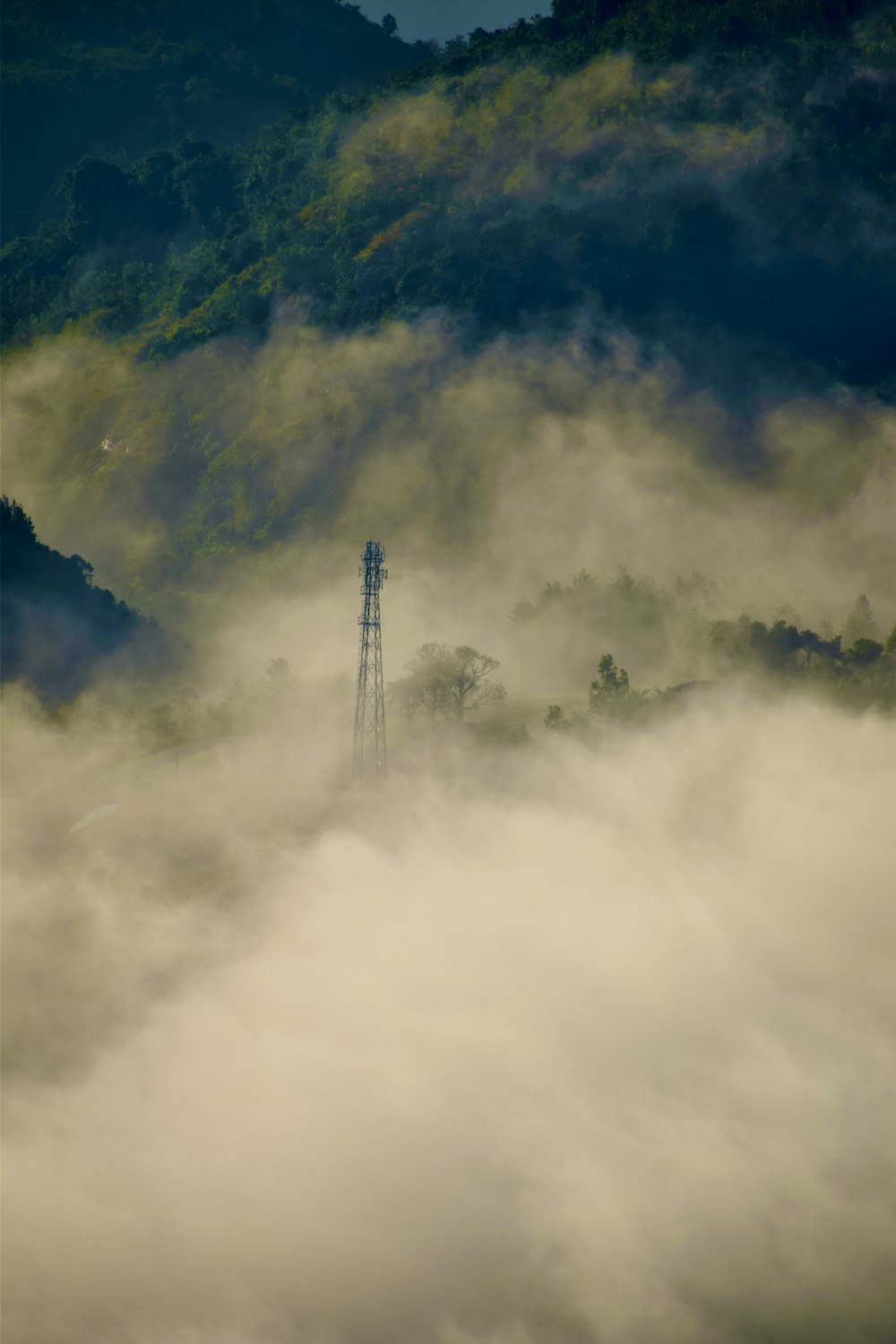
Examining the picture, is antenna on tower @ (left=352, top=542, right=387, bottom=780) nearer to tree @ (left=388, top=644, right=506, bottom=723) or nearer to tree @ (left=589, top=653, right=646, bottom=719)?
tree @ (left=388, top=644, right=506, bottom=723)

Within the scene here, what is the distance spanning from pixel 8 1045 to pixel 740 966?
287ft

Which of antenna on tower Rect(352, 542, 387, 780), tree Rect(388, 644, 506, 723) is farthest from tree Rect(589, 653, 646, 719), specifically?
antenna on tower Rect(352, 542, 387, 780)

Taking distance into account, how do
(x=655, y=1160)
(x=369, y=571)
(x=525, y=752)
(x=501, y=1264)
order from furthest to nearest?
(x=525, y=752), (x=655, y=1160), (x=501, y=1264), (x=369, y=571)

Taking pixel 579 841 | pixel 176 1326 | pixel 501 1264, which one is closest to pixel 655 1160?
pixel 501 1264

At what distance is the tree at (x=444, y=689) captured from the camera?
174625 mm

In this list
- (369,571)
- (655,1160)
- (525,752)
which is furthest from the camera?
(525,752)

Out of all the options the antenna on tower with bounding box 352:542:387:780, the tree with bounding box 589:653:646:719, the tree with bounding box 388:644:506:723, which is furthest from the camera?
the tree with bounding box 589:653:646:719

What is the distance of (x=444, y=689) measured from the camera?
174875 mm

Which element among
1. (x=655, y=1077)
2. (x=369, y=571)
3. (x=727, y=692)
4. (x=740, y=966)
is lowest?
(x=655, y=1077)

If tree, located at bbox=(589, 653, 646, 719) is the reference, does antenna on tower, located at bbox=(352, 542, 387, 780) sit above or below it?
below

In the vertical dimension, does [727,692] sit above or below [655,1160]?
above

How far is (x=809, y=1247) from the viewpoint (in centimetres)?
15650

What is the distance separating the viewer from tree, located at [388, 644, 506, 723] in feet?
573

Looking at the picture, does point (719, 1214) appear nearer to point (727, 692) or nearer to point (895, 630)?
point (727, 692)
